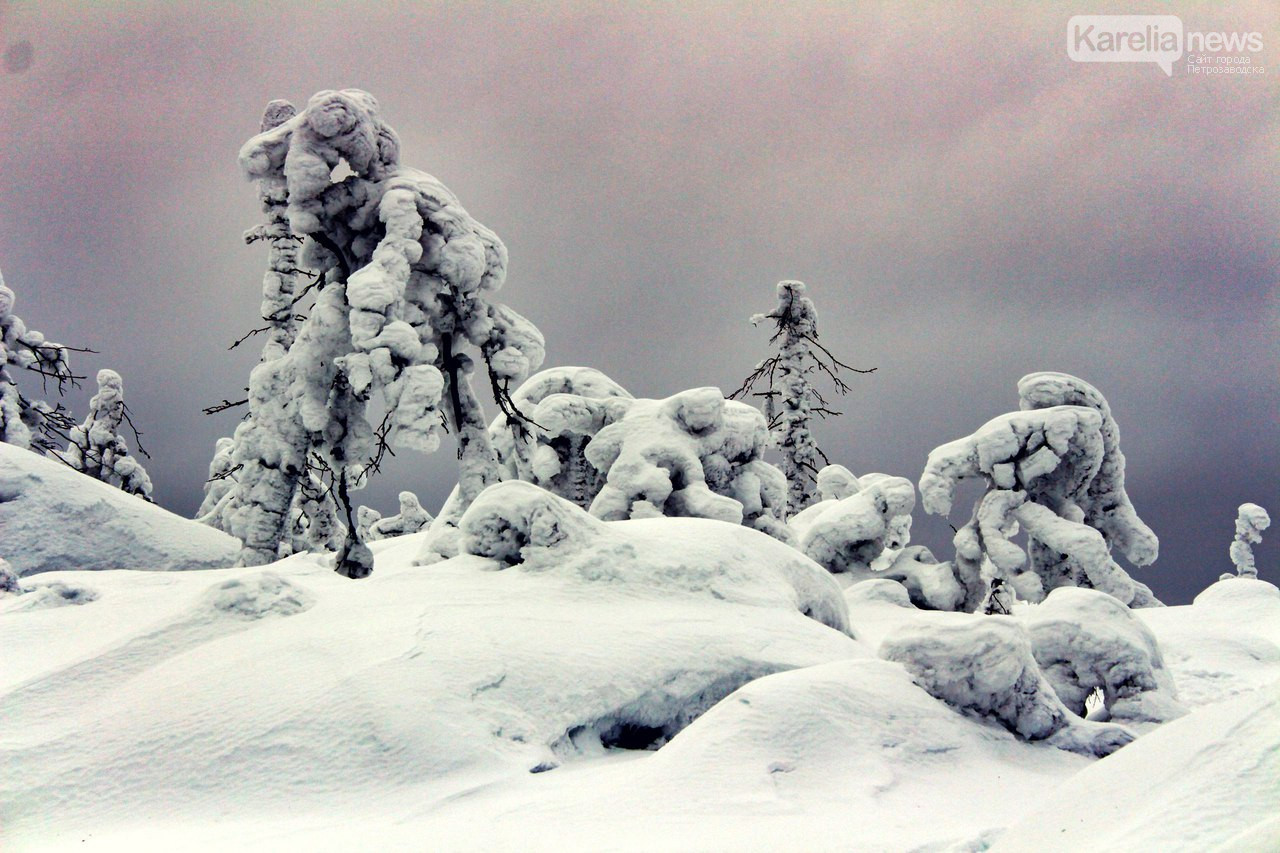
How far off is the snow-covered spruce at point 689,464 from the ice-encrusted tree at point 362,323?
69.4 inches

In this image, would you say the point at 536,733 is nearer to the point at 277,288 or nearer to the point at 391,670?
the point at 391,670

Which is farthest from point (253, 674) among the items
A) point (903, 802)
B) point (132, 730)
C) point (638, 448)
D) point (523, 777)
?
point (638, 448)

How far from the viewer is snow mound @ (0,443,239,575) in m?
9.05

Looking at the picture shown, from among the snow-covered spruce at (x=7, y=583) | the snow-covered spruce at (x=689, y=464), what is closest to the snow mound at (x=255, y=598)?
the snow-covered spruce at (x=7, y=583)

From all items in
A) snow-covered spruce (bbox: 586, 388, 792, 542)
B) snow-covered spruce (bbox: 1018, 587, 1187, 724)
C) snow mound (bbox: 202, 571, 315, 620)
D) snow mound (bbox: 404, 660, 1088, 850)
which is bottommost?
snow mound (bbox: 404, 660, 1088, 850)

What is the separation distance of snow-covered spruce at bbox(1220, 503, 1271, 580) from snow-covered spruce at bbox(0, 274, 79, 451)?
992 inches

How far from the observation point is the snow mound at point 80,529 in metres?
9.05

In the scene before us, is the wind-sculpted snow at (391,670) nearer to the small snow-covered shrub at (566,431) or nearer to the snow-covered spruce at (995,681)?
the snow-covered spruce at (995,681)

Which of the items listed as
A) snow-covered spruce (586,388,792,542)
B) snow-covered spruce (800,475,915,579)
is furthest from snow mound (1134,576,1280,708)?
snow-covered spruce (586,388,792,542)

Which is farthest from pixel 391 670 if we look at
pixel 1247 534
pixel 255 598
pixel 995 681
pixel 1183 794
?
pixel 1247 534

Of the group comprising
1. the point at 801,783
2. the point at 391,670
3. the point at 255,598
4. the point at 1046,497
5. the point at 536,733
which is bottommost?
the point at 801,783

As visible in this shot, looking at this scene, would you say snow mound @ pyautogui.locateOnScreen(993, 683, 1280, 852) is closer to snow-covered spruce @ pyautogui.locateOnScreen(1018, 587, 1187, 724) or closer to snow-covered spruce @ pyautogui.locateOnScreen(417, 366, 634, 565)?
snow-covered spruce @ pyautogui.locateOnScreen(1018, 587, 1187, 724)

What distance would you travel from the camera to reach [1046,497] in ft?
42.0

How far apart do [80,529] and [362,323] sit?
404cm
